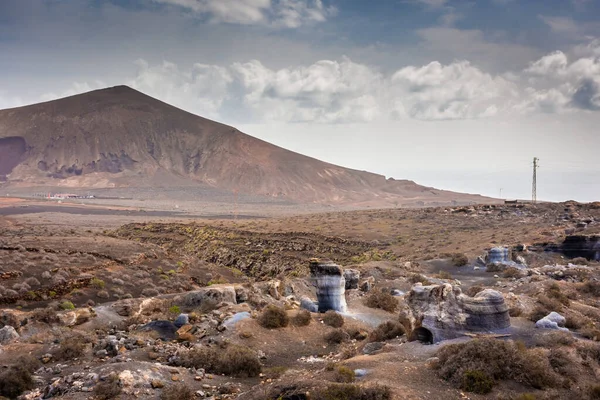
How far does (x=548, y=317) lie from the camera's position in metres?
18.2

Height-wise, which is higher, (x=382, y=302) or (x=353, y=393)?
(x=353, y=393)

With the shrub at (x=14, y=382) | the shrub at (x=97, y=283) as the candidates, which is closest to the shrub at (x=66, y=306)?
the shrub at (x=97, y=283)

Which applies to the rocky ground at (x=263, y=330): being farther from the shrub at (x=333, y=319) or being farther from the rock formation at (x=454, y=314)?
the rock formation at (x=454, y=314)

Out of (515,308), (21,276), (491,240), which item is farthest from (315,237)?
(515,308)

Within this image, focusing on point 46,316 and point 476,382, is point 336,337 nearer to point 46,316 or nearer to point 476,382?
point 476,382

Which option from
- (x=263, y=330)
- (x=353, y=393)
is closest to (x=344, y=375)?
(x=353, y=393)

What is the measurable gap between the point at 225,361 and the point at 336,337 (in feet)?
18.5

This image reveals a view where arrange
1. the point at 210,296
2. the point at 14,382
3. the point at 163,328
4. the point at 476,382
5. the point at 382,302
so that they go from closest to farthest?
1. the point at 476,382
2. the point at 14,382
3. the point at 163,328
4. the point at 210,296
5. the point at 382,302

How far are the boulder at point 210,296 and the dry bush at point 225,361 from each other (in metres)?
7.52

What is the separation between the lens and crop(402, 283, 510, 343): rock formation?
1600cm

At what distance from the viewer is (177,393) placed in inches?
519

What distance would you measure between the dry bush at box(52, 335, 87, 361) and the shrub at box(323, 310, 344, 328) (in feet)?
32.0

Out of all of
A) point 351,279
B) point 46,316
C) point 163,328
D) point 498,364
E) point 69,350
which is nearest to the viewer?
point 498,364

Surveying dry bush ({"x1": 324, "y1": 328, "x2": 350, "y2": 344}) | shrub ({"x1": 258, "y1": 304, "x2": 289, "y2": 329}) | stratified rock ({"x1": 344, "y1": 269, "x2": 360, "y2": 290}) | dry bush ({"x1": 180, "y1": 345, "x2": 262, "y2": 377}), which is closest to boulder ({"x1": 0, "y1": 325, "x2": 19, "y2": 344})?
dry bush ({"x1": 180, "y1": 345, "x2": 262, "y2": 377})
